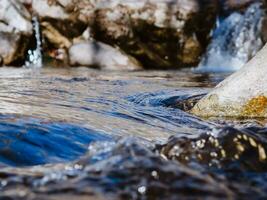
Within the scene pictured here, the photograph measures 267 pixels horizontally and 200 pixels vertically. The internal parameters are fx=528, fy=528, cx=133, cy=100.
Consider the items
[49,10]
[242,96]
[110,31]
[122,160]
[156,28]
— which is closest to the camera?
[122,160]

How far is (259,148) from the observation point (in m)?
2.30

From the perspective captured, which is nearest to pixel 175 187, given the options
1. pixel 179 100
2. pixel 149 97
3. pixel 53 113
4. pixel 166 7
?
pixel 53 113

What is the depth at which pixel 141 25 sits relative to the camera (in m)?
11.5

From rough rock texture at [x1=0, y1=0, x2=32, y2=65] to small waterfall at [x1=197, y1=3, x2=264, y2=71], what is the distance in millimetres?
3976

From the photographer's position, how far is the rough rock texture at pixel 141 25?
1144 centimetres

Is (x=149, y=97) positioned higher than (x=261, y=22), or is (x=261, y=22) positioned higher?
(x=261, y=22)

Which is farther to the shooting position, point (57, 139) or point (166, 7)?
point (166, 7)

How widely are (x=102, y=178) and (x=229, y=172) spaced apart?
539mm

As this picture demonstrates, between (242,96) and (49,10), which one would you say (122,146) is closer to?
(242,96)

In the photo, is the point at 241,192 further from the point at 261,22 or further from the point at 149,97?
the point at 261,22

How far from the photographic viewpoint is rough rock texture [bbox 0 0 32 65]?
1116cm

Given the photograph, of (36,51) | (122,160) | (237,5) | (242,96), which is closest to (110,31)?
(36,51)

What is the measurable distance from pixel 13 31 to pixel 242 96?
794 cm

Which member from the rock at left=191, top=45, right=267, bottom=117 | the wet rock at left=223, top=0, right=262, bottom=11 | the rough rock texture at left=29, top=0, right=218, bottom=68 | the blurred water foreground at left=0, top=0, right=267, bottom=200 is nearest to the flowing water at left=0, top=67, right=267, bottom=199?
the blurred water foreground at left=0, top=0, right=267, bottom=200
